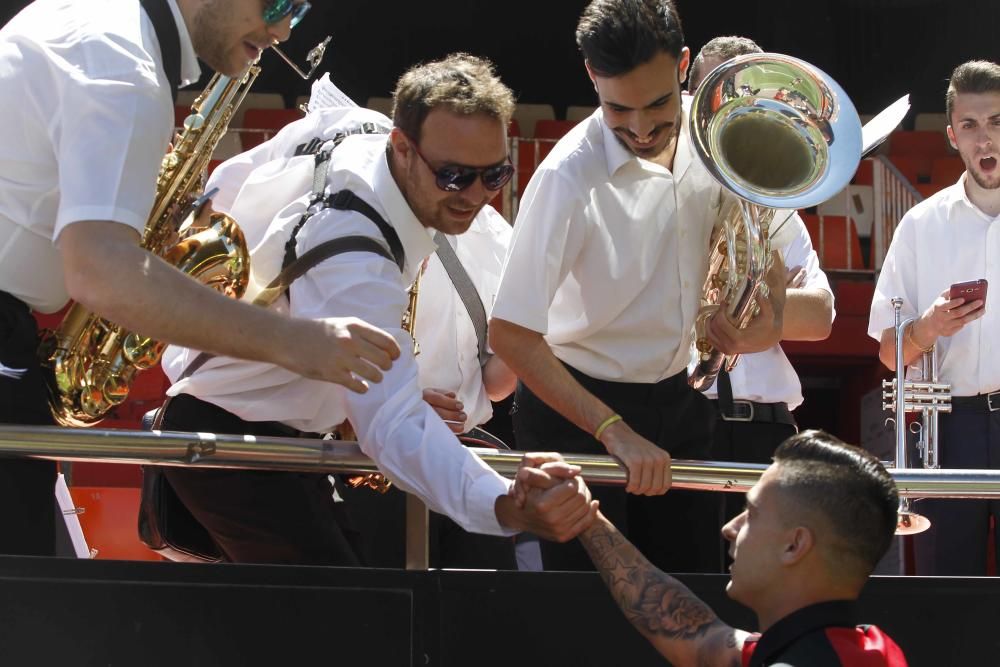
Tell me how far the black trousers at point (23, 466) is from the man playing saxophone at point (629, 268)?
110 centimetres

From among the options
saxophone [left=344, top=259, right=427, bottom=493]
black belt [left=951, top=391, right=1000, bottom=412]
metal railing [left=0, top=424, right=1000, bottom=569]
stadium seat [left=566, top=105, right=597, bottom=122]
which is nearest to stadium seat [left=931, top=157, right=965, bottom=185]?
stadium seat [left=566, top=105, right=597, bottom=122]

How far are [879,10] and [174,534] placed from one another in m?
12.3

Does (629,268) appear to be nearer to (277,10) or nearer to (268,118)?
(277,10)

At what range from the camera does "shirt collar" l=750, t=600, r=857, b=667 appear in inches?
93.7

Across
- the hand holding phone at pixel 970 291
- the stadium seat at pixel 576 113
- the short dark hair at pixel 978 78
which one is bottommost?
the hand holding phone at pixel 970 291

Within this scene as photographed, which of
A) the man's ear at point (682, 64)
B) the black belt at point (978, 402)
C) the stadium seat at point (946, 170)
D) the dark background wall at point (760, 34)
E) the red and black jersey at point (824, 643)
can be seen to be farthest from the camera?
the dark background wall at point (760, 34)

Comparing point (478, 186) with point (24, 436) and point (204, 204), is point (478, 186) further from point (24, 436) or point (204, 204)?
point (24, 436)

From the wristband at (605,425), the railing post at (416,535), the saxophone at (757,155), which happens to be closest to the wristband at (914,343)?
the saxophone at (757,155)

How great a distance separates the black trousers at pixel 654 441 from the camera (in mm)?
3508

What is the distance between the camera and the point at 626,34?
3.38 meters

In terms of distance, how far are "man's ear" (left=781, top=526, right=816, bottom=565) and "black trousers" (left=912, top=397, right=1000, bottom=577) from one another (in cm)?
197

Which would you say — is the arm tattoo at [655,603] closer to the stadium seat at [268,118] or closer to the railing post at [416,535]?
the railing post at [416,535]

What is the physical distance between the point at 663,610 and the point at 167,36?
1.50 meters

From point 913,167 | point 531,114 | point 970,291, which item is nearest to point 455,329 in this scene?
point 970,291
